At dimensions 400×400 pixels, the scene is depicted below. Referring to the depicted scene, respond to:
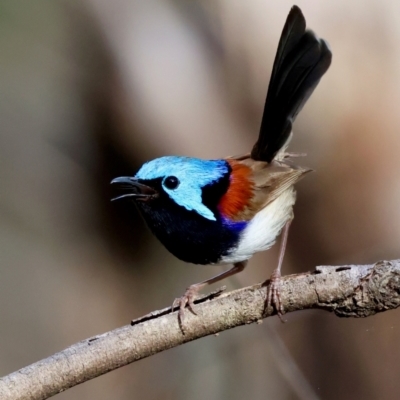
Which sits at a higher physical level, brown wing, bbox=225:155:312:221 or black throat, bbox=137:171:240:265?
brown wing, bbox=225:155:312:221

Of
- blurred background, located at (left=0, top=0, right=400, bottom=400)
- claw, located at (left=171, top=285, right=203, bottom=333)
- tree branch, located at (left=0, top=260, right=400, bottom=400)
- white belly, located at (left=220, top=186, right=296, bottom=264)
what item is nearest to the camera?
tree branch, located at (left=0, top=260, right=400, bottom=400)

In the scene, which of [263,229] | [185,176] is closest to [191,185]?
[185,176]

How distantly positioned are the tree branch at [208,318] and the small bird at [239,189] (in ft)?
0.15

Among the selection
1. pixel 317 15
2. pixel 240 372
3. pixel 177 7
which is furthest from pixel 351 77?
pixel 240 372

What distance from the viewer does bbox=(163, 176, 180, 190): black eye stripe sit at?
1384mm

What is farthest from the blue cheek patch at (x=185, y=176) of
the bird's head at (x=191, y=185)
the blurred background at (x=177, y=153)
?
the blurred background at (x=177, y=153)

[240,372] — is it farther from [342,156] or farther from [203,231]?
[203,231]

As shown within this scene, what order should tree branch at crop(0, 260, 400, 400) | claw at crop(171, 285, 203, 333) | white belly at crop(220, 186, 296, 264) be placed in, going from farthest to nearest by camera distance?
white belly at crop(220, 186, 296, 264) → claw at crop(171, 285, 203, 333) → tree branch at crop(0, 260, 400, 400)

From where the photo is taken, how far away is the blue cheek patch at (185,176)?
1.37 m

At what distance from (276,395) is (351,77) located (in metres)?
1.65

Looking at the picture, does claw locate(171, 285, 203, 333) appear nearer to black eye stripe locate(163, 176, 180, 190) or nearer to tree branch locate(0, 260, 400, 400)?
tree branch locate(0, 260, 400, 400)

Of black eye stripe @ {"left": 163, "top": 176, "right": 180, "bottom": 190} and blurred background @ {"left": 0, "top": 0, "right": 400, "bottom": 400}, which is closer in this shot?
black eye stripe @ {"left": 163, "top": 176, "right": 180, "bottom": 190}

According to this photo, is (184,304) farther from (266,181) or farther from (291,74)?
(291,74)

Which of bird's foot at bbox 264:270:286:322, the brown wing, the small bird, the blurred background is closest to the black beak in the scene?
the small bird
